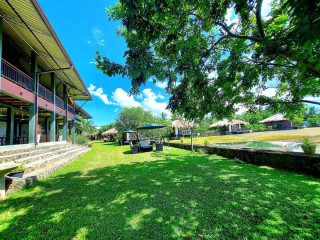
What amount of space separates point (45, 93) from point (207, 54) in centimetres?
1191

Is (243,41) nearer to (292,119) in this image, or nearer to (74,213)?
(292,119)

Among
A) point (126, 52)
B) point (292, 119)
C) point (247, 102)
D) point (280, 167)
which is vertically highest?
point (126, 52)

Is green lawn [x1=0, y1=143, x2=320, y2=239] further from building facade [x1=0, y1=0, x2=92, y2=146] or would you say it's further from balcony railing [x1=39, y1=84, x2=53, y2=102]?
balcony railing [x1=39, y1=84, x2=53, y2=102]

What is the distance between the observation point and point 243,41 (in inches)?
176

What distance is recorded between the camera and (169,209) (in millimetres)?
2994

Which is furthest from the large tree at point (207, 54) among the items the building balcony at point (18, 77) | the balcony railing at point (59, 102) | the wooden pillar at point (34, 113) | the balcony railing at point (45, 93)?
the balcony railing at point (59, 102)

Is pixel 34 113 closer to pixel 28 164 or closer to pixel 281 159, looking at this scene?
pixel 28 164

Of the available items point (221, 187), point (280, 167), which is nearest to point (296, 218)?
point (221, 187)

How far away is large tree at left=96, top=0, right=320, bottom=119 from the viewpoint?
2811 millimetres

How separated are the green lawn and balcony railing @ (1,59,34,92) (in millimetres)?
5816

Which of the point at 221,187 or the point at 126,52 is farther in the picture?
the point at 221,187

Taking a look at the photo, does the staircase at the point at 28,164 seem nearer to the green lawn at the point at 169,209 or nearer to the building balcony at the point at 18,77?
the green lawn at the point at 169,209

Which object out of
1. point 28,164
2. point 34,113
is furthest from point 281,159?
point 34,113

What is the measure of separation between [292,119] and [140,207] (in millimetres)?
6876
